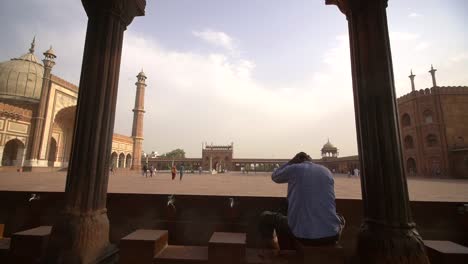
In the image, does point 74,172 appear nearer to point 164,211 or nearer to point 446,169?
point 164,211

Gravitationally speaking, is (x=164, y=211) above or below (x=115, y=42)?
below

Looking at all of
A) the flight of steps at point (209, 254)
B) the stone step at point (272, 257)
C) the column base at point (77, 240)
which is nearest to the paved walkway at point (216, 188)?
the column base at point (77, 240)

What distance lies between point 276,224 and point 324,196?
1.84 ft

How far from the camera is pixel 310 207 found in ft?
6.20

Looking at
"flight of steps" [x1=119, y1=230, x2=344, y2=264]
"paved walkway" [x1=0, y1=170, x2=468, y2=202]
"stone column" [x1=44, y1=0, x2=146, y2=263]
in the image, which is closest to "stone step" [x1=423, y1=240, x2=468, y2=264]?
"flight of steps" [x1=119, y1=230, x2=344, y2=264]

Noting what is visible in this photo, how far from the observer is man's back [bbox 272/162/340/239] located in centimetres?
185

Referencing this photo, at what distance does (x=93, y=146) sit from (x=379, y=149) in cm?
264

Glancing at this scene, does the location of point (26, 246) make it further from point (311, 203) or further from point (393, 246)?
point (393, 246)

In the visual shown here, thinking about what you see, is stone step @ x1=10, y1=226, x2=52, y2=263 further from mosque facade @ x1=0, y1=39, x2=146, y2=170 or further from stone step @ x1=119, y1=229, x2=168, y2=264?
mosque facade @ x1=0, y1=39, x2=146, y2=170

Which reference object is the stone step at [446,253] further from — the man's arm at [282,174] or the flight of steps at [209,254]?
the man's arm at [282,174]

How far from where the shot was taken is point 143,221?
269 cm

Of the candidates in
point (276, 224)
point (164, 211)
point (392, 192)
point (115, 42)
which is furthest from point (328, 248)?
point (115, 42)

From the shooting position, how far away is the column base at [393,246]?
1.67 meters

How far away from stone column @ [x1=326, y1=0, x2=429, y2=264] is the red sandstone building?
3038cm
